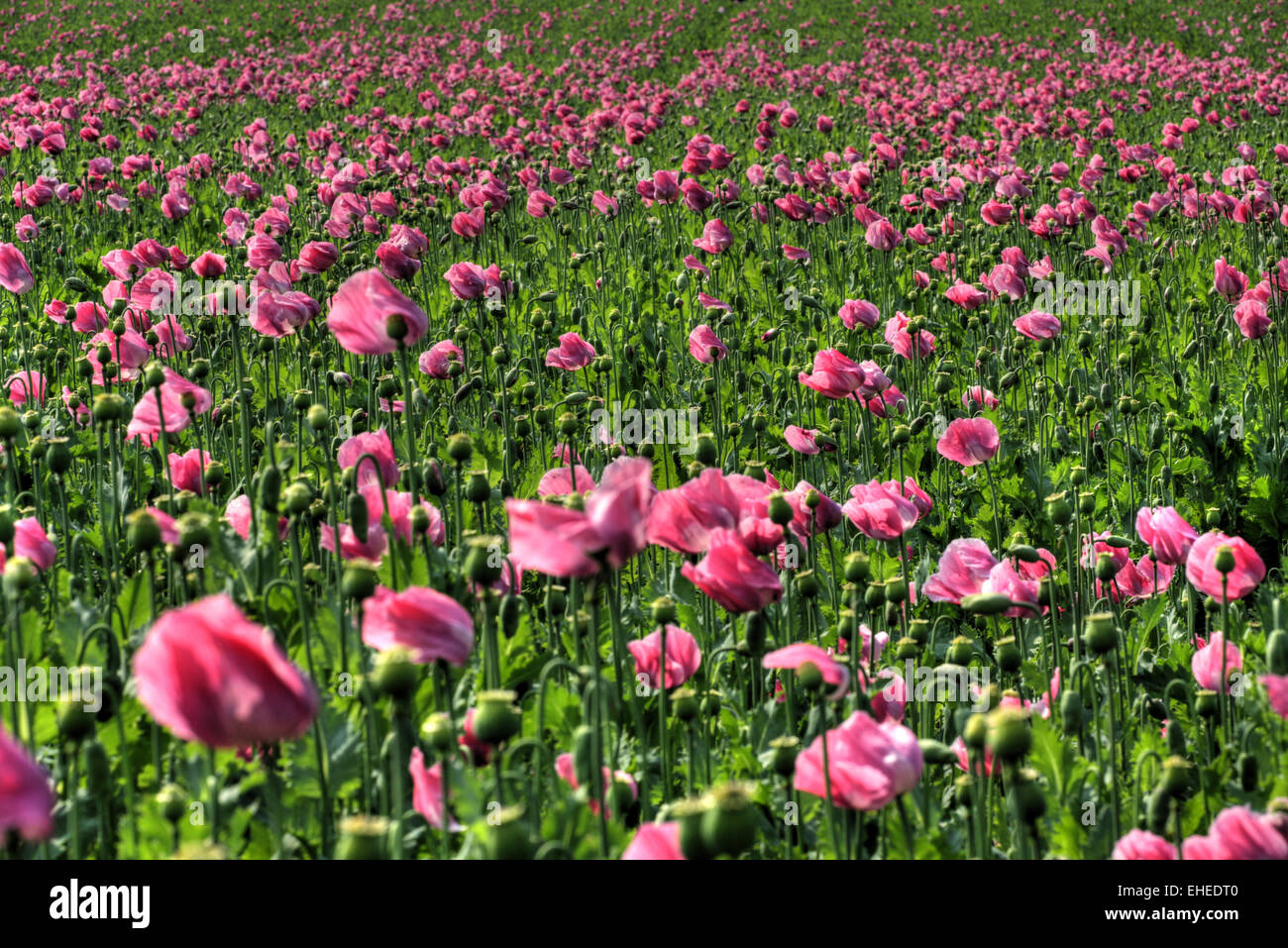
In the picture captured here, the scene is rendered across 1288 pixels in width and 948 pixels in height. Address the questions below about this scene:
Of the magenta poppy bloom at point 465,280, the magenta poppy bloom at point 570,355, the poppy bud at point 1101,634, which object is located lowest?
the poppy bud at point 1101,634

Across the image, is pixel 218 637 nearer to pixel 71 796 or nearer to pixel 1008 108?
pixel 71 796

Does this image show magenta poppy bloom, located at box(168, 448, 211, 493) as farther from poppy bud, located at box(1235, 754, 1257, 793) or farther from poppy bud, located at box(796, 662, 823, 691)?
poppy bud, located at box(1235, 754, 1257, 793)

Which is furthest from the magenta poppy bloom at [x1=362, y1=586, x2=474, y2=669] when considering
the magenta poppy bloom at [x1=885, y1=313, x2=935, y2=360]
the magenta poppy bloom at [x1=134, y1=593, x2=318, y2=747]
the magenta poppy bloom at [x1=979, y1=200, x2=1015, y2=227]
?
the magenta poppy bloom at [x1=979, y1=200, x2=1015, y2=227]

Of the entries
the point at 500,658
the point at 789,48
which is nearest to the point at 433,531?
the point at 500,658

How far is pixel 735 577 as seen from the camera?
1.94 m

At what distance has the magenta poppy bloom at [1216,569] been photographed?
7.29ft

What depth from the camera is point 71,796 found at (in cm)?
175

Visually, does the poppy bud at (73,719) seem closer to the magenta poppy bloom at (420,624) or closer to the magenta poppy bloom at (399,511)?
the magenta poppy bloom at (420,624)

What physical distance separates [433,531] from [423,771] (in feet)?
2.71

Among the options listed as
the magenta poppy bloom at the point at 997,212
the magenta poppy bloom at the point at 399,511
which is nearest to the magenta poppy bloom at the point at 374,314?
the magenta poppy bloom at the point at 399,511

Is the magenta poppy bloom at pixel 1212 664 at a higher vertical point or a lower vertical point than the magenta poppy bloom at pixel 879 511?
lower

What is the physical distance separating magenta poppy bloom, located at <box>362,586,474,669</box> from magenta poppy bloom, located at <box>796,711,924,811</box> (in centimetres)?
47

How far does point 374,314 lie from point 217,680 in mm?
1328

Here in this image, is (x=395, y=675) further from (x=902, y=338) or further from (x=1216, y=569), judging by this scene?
(x=902, y=338)
